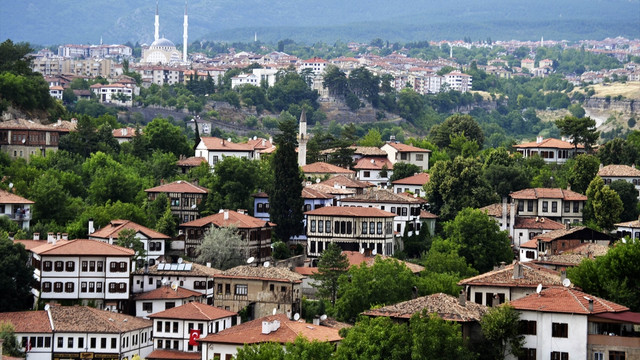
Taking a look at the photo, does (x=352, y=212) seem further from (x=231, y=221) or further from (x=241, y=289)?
(x=241, y=289)

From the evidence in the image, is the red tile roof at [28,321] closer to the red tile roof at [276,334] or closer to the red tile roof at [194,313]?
the red tile roof at [194,313]

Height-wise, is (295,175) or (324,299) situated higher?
(295,175)

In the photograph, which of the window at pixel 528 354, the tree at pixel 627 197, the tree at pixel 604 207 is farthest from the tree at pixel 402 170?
the window at pixel 528 354

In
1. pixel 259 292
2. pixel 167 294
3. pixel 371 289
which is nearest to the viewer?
pixel 371 289

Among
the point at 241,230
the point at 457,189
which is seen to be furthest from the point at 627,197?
the point at 241,230

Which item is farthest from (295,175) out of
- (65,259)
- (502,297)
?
(502,297)

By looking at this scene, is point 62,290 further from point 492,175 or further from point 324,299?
point 492,175
